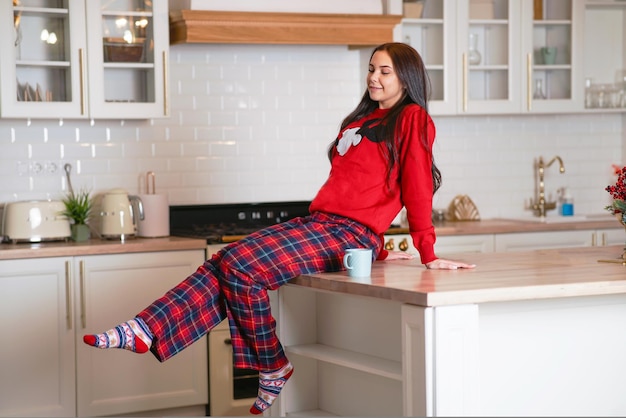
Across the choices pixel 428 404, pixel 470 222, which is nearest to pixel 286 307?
pixel 428 404

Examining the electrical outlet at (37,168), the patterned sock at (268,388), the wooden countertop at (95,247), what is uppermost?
the electrical outlet at (37,168)

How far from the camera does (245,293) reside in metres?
3.07

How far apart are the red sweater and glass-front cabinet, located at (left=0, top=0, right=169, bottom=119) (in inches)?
71.2

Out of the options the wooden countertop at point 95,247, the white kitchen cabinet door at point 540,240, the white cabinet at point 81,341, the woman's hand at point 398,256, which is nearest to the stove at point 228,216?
the wooden countertop at point 95,247

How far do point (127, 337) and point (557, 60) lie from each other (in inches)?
140

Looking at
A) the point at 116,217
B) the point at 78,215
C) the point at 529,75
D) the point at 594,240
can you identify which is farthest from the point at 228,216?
the point at 594,240

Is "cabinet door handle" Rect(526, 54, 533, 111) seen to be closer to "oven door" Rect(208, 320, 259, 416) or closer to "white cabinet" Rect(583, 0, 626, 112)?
"white cabinet" Rect(583, 0, 626, 112)

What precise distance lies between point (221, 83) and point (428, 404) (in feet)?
9.95

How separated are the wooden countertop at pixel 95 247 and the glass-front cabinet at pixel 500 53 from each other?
164 cm

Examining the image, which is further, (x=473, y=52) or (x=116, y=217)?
(x=473, y=52)

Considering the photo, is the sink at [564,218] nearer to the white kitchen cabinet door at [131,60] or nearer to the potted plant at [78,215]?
the white kitchen cabinet door at [131,60]

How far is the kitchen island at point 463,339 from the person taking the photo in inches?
103

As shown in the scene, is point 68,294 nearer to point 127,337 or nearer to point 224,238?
point 224,238

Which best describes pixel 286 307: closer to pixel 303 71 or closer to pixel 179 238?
pixel 179 238
